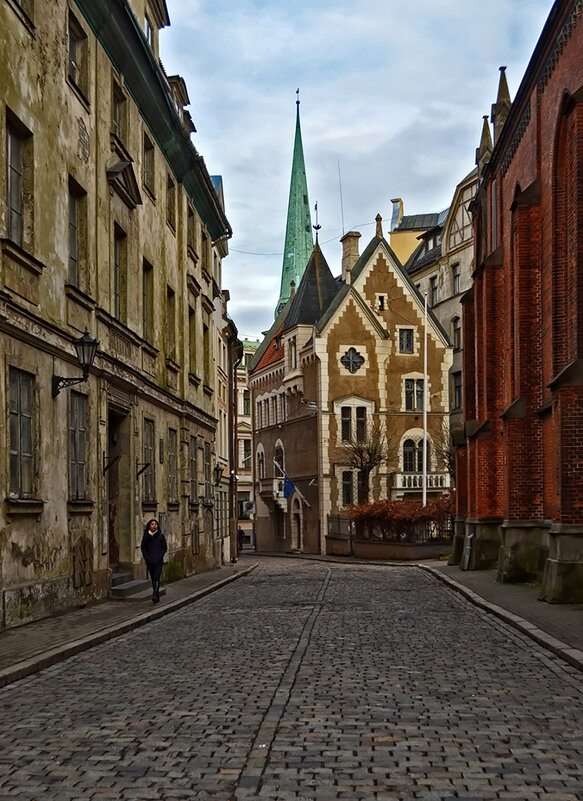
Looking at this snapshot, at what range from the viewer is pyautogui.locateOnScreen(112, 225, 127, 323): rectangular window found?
20578 millimetres

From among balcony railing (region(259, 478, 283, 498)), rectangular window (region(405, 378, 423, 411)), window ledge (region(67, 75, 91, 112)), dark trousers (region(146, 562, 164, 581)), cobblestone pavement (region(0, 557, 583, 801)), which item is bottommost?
balcony railing (region(259, 478, 283, 498))

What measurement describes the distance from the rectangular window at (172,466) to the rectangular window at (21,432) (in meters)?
11.0

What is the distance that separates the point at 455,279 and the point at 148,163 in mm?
37527

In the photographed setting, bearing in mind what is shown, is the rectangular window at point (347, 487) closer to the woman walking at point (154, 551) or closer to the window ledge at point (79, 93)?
the woman walking at point (154, 551)

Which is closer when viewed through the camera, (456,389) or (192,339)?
(192,339)

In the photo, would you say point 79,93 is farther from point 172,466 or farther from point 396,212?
point 396,212

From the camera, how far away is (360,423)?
55969 millimetres

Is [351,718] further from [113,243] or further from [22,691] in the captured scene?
[113,243]

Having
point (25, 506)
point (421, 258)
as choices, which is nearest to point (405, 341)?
point (421, 258)

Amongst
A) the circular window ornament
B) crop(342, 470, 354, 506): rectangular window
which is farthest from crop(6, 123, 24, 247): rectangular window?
the circular window ornament

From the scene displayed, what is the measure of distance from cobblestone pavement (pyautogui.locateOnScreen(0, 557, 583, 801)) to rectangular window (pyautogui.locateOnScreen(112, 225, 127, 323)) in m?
8.70

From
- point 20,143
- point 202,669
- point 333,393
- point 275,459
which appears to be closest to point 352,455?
point 333,393

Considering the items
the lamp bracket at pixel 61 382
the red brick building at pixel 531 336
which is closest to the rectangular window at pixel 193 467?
Answer: the red brick building at pixel 531 336

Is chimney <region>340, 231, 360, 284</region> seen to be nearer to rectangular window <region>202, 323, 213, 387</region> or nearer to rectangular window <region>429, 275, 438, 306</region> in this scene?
rectangular window <region>429, 275, 438, 306</region>
